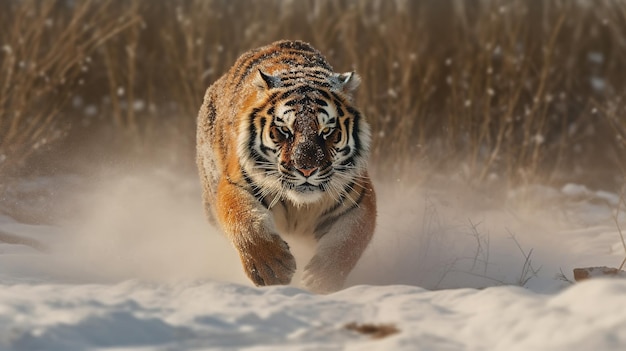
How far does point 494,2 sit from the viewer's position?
9.23 m

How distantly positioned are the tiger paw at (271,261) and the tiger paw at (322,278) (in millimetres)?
150

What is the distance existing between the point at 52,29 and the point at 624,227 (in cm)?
591

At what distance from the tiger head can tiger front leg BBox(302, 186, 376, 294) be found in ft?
0.50

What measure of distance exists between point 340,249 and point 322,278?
0.19m

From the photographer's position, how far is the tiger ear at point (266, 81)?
16.5ft

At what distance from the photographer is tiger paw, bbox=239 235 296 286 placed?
475 centimetres

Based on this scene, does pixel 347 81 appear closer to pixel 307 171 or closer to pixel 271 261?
pixel 307 171

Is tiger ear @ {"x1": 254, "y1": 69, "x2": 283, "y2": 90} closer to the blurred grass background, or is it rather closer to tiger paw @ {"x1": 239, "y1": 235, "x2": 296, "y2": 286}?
tiger paw @ {"x1": 239, "y1": 235, "x2": 296, "y2": 286}

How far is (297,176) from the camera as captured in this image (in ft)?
15.4

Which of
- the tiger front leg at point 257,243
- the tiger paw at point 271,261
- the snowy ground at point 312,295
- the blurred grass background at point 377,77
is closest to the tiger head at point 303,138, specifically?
the tiger front leg at point 257,243

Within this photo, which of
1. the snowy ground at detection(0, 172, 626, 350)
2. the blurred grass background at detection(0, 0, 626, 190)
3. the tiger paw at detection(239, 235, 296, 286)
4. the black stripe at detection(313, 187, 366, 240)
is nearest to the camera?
the snowy ground at detection(0, 172, 626, 350)

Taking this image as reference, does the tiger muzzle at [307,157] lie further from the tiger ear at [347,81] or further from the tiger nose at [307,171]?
the tiger ear at [347,81]

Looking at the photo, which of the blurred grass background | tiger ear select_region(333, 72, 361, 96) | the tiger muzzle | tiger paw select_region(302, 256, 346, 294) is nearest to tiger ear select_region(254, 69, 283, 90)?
tiger ear select_region(333, 72, 361, 96)

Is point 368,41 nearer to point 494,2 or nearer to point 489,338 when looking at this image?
point 494,2
